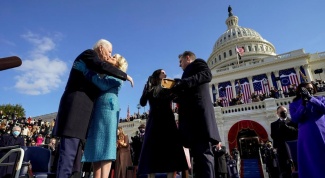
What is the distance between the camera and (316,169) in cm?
313

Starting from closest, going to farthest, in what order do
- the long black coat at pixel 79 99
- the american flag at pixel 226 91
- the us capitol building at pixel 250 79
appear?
1. the long black coat at pixel 79 99
2. the us capitol building at pixel 250 79
3. the american flag at pixel 226 91

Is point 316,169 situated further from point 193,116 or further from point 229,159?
point 229,159

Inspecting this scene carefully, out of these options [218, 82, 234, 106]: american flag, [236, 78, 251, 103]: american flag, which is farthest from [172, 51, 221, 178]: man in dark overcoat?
[218, 82, 234, 106]: american flag

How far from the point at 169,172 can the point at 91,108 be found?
4.77ft

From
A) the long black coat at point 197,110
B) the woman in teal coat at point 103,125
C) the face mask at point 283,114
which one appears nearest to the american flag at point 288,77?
the face mask at point 283,114

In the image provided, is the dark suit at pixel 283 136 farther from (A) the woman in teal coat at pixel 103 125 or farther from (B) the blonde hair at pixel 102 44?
(B) the blonde hair at pixel 102 44

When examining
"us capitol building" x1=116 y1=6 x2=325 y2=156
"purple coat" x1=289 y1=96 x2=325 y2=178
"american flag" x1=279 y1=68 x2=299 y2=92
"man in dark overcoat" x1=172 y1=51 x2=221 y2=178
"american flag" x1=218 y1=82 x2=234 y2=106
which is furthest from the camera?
"american flag" x1=218 y1=82 x2=234 y2=106

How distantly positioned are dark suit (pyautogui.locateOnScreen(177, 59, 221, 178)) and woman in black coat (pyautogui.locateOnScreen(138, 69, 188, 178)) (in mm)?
176

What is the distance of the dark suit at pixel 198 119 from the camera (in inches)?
112

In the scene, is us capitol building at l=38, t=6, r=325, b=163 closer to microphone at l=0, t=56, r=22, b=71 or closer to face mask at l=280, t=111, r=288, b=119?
face mask at l=280, t=111, r=288, b=119

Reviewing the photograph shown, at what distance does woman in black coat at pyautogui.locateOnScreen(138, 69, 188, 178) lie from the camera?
3086mm

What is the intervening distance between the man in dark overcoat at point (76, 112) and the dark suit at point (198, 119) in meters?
0.97

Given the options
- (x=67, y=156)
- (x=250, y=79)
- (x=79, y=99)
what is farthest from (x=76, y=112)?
(x=250, y=79)

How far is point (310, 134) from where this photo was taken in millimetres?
3338
